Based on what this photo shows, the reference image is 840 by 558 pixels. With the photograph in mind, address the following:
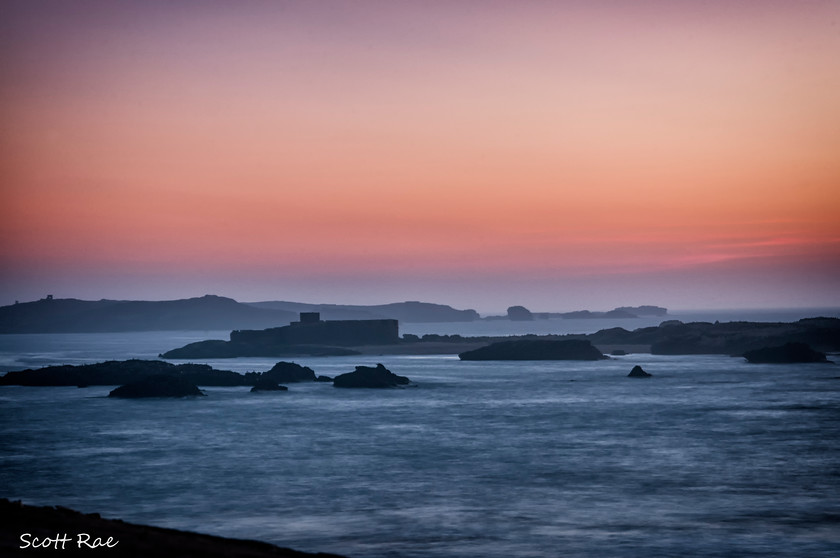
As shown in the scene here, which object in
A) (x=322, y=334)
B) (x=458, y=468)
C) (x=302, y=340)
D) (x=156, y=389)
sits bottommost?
(x=458, y=468)

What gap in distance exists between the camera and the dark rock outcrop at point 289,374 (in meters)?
76.3

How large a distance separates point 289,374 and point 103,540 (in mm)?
63100

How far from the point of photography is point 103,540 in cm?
1435

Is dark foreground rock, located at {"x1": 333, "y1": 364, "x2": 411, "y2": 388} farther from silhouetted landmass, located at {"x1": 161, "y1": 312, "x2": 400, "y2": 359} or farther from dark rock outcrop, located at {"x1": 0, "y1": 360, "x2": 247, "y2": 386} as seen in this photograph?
silhouetted landmass, located at {"x1": 161, "y1": 312, "x2": 400, "y2": 359}

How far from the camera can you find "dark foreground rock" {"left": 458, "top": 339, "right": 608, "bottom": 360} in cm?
10731

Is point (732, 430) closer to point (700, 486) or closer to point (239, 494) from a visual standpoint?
point (700, 486)

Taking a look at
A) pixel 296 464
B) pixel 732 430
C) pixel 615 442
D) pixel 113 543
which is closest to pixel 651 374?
pixel 732 430

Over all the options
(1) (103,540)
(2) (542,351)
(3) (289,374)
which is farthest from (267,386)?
(1) (103,540)

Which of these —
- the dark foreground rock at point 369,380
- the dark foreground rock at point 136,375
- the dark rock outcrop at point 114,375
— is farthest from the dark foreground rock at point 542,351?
the dark rock outcrop at point 114,375

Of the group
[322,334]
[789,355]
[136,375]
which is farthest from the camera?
[322,334]
